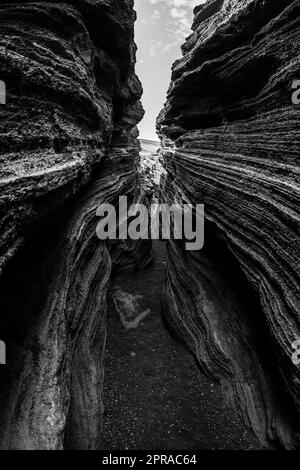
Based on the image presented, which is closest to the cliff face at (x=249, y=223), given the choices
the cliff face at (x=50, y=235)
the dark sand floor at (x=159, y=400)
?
the dark sand floor at (x=159, y=400)

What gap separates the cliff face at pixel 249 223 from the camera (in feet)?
26.5

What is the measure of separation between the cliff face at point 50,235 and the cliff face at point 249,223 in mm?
4445

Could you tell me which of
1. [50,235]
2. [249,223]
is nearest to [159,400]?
[50,235]

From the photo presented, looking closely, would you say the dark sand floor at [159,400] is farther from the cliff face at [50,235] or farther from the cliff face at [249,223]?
the cliff face at [50,235]

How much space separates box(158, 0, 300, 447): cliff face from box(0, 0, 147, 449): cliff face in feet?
14.6

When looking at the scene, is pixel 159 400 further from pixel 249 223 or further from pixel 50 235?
pixel 249 223

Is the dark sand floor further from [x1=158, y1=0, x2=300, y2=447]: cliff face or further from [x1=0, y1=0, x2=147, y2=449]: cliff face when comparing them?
[x1=0, y1=0, x2=147, y2=449]: cliff face

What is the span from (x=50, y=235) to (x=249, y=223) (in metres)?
6.64

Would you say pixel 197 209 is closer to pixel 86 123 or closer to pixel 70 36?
pixel 86 123

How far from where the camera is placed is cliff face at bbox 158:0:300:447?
8.06 meters

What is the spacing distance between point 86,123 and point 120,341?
9.24 meters

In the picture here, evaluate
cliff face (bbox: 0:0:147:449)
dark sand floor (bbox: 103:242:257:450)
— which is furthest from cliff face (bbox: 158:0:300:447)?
cliff face (bbox: 0:0:147:449)

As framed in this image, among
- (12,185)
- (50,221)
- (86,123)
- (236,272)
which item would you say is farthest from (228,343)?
(86,123)
